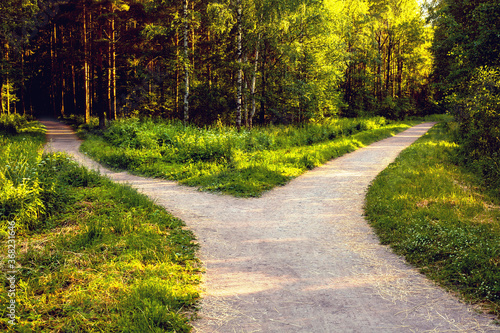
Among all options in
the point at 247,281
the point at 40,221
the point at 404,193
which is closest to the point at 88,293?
the point at 247,281

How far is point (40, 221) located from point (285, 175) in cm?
764

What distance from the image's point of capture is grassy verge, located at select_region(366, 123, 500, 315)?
15.7 ft

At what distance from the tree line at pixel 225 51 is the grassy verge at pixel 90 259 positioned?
1319 cm

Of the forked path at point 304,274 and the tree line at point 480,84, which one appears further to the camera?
the tree line at point 480,84

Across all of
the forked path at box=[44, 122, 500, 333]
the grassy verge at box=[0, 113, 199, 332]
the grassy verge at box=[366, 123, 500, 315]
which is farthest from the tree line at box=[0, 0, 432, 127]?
the grassy verge at box=[0, 113, 199, 332]

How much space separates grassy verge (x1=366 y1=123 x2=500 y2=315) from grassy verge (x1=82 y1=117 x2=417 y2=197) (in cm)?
354

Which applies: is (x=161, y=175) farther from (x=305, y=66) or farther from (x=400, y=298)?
(x=305, y=66)

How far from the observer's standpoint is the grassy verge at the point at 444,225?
4.78 meters

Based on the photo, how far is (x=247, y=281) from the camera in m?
4.89

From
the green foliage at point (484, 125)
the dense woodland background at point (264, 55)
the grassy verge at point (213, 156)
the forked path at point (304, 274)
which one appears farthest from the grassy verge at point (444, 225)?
the grassy verge at point (213, 156)

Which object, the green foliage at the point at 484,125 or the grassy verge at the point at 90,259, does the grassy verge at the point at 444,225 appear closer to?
the green foliage at the point at 484,125

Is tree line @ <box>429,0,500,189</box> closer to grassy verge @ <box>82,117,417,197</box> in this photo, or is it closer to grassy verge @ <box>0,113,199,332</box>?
grassy verge @ <box>82,117,417,197</box>

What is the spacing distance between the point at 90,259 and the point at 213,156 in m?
8.64

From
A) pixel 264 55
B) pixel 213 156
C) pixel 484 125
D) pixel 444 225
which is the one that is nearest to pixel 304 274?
pixel 444 225
